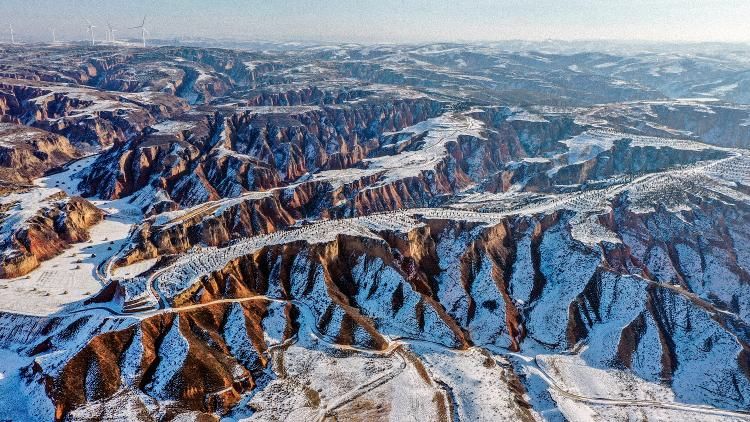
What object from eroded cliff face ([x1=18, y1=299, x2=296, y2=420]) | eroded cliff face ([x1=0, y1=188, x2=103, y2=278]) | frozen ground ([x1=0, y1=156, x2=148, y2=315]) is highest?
eroded cliff face ([x1=0, y1=188, x2=103, y2=278])

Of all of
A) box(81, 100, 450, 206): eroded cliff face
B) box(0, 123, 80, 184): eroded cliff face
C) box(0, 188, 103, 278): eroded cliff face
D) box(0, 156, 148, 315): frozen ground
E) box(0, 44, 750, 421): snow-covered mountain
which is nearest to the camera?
box(0, 44, 750, 421): snow-covered mountain

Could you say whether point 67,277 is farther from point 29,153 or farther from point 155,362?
point 29,153

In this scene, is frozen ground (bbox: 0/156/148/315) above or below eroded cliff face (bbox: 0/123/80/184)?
below

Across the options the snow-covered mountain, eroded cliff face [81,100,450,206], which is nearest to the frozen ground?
the snow-covered mountain

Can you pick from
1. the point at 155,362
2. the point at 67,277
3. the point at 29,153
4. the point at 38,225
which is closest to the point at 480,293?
the point at 155,362

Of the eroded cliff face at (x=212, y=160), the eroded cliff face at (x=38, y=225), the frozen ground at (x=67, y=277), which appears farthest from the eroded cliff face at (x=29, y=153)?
the frozen ground at (x=67, y=277)

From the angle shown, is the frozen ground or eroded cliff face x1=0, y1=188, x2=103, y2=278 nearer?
the frozen ground

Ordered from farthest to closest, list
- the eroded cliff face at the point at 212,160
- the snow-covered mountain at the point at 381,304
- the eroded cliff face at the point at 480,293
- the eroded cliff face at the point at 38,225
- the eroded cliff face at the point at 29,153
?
the eroded cliff face at the point at 29,153 < the eroded cliff face at the point at 212,160 < the eroded cliff face at the point at 38,225 < the eroded cliff face at the point at 480,293 < the snow-covered mountain at the point at 381,304

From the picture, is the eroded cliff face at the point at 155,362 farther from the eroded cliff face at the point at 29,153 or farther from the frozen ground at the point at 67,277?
the eroded cliff face at the point at 29,153

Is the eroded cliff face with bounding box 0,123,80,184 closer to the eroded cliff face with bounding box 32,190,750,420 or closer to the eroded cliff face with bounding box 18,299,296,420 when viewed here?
the eroded cliff face with bounding box 32,190,750,420

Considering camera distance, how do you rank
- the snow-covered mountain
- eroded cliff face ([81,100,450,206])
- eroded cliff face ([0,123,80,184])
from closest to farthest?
the snow-covered mountain, eroded cliff face ([81,100,450,206]), eroded cliff face ([0,123,80,184])
